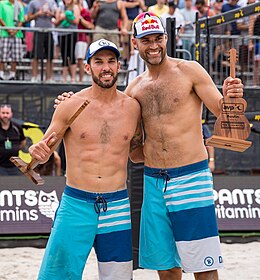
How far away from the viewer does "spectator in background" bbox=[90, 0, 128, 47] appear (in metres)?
11.8

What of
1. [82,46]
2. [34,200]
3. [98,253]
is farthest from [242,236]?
[98,253]

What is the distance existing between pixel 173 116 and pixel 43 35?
6883mm

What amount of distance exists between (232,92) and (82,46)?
720 cm

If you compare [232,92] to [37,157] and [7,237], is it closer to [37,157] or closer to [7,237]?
[37,157]

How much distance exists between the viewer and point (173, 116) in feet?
16.8

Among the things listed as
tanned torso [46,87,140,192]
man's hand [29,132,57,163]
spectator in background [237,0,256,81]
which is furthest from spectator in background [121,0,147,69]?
man's hand [29,132,57,163]

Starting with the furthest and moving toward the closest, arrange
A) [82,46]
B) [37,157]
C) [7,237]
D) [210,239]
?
1. [82,46]
2. [7,237]
3. [210,239]
4. [37,157]

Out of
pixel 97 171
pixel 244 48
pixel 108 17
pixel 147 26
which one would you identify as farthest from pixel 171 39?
pixel 108 17

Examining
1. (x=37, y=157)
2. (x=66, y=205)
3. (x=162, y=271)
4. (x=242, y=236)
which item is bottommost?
(x=242, y=236)

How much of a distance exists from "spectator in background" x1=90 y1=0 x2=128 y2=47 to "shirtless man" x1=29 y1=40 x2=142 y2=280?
692 centimetres

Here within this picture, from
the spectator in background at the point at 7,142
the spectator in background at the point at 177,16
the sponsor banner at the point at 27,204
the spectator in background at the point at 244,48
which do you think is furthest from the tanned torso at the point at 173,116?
the spectator in background at the point at 177,16

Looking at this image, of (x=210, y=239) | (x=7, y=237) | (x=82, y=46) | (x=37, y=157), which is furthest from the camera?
(x=82, y=46)

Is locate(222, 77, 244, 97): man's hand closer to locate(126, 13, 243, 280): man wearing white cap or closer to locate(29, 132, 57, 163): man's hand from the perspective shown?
locate(126, 13, 243, 280): man wearing white cap

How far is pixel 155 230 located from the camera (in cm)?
515
